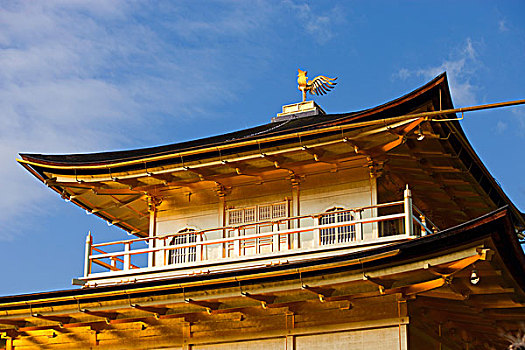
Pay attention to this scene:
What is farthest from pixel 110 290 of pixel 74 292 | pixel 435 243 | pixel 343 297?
pixel 435 243

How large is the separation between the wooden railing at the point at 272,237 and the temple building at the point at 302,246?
0.18 feet

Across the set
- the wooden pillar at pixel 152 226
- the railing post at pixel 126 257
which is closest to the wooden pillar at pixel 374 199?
the wooden pillar at pixel 152 226

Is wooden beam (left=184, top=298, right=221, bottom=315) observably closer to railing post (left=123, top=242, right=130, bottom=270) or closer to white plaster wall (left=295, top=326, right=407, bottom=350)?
white plaster wall (left=295, top=326, right=407, bottom=350)

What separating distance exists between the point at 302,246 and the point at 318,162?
7.44ft

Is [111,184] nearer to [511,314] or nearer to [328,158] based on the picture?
[328,158]

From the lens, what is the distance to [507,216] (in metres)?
15.3

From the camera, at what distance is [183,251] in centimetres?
2341

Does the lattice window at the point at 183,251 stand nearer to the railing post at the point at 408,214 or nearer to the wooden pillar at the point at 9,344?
the wooden pillar at the point at 9,344

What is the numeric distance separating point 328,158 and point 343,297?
449 cm

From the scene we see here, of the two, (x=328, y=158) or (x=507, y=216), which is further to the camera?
(x=328, y=158)

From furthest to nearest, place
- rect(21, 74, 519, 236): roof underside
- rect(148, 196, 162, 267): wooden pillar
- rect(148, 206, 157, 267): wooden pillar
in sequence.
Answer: rect(148, 196, 162, 267): wooden pillar → rect(148, 206, 157, 267): wooden pillar → rect(21, 74, 519, 236): roof underside

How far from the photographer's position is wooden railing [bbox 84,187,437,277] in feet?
66.5

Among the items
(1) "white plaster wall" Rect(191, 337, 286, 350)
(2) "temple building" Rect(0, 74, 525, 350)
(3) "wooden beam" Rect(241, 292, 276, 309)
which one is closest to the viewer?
(2) "temple building" Rect(0, 74, 525, 350)

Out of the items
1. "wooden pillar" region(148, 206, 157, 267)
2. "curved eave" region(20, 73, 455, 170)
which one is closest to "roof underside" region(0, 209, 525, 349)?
"wooden pillar" region(148, 206, 157, 267)
